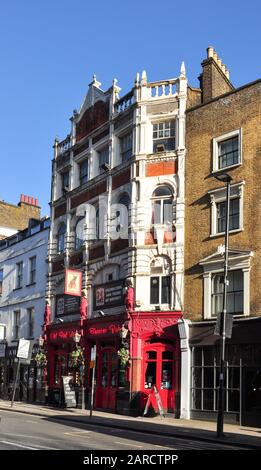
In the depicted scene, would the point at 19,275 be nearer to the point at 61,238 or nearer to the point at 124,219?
the point at 61,238

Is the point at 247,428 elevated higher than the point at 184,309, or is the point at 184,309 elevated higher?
the point at 184,309

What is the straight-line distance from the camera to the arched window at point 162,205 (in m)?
27.9

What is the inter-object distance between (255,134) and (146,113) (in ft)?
20.6

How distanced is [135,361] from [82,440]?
38.2 ft

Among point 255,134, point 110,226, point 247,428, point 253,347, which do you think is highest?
point 255,134

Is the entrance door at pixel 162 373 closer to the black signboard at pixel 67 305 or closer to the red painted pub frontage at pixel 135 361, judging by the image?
the red painted pub frontage at pixel 135 361

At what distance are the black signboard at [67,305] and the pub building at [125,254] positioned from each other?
6 centimetres

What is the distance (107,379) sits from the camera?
96.3 feet

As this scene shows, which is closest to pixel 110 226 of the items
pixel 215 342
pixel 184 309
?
pixel 184 309

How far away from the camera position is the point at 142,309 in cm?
2717

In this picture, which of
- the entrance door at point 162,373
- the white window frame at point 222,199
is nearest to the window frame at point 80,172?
the white window frame at point 222,199

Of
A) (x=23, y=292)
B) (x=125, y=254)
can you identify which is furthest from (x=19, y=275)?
(x=125, y=254)
